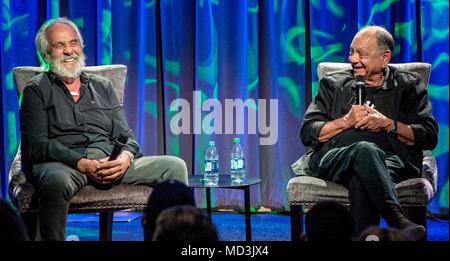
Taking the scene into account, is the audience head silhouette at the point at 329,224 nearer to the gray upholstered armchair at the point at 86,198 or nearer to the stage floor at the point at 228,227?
the gray upholstered armchair at the point at 86,198

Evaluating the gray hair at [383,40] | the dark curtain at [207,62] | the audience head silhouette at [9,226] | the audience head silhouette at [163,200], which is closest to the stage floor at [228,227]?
the dark curtain at [207,62]

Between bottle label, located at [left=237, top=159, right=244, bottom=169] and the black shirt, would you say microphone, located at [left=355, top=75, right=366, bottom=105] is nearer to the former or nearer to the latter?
the black shirt

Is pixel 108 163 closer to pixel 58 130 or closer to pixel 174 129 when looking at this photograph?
pixel 58 130

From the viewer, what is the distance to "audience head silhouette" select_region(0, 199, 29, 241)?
1590 millimetres

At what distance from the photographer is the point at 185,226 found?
4.72ft

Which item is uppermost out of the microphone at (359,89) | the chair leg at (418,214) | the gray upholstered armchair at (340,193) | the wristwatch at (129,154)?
the microphone at (359,89)

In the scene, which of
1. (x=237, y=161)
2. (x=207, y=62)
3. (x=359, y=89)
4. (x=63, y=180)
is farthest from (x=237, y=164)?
(x=63, y=180)

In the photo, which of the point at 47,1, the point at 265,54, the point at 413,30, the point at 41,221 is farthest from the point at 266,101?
the point at 41,221

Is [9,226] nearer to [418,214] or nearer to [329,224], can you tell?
[329,224]

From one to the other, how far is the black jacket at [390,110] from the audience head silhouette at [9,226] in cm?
156

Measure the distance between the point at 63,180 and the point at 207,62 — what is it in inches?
71.0

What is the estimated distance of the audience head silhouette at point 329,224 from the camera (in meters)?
1.72

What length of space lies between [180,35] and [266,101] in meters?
Result: 0.69

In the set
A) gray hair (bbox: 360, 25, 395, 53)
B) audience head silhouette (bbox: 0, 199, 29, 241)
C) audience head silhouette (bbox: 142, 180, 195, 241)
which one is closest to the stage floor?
gray hair (bbox: 360, 25, 395, 53)
